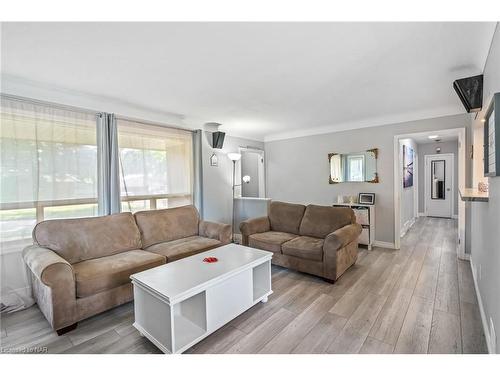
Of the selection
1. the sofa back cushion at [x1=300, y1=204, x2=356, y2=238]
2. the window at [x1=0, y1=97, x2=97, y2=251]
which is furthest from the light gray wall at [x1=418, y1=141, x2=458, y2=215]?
the window at [x1=0, y1=97, x2=97, y2=251]

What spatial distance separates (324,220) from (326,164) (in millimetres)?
1777

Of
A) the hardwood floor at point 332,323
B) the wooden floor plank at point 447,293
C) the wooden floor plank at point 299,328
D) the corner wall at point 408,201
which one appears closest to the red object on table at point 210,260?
the hardwood floor at point 332,323

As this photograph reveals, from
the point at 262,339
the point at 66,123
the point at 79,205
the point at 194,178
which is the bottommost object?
the point at 262,339

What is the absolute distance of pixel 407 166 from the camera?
5527mm

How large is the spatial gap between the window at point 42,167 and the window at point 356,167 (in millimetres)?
4150

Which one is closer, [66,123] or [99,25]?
[99,25]

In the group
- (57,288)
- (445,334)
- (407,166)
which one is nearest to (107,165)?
(57,288)

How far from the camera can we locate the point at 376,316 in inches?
83.0

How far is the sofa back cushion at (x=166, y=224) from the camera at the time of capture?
122 inches

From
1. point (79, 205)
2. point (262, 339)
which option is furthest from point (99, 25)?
point (262, 339)

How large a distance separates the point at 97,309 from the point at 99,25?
2253mm

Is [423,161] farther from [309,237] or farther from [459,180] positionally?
[309,237]

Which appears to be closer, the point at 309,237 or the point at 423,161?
the point at 309,237
